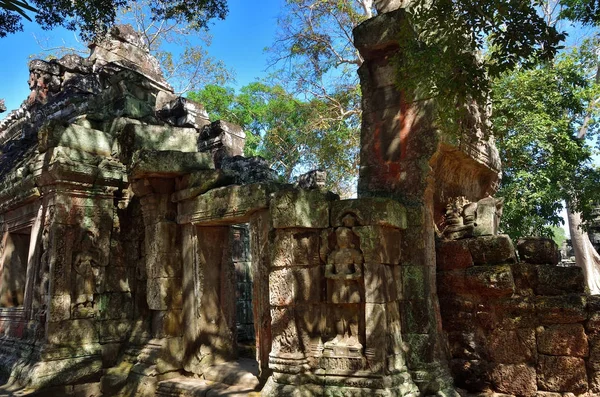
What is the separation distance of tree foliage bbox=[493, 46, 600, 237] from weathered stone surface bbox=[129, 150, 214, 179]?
22.9 feet

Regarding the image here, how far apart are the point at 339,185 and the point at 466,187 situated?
562 inches

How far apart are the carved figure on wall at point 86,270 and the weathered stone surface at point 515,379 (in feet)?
18.4

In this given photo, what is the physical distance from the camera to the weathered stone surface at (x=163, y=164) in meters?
6.48

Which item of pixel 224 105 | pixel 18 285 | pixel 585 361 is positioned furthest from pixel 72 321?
pixel 224 105

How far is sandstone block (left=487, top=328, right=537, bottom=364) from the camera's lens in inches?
201

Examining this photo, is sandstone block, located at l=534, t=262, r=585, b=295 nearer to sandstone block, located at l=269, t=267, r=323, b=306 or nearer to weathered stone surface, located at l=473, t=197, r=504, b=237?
weathered stone surface, located at l=473, t=197, r=504, b=237

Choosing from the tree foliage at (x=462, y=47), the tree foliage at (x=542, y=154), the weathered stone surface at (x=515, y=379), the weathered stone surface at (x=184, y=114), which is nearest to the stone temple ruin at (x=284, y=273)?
the weathered stone surface at (x=515, y=379)

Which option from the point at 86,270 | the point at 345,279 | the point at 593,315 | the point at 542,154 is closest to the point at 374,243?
the point at 345,279

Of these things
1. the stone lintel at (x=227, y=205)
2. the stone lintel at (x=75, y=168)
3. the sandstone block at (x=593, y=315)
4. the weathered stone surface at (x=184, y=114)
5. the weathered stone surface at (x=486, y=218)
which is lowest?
the sandstone block at (x=593, y=315)

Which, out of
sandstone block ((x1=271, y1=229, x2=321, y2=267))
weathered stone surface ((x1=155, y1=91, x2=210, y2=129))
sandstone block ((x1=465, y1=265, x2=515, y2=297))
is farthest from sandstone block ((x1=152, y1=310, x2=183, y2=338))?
weathered stone surface ((x1=155, y1=91, x2=210, y2=129))

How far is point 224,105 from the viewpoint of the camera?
24.8 m

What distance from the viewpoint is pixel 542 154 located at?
11.3 metres

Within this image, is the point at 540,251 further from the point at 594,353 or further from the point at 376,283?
the point at 376,283

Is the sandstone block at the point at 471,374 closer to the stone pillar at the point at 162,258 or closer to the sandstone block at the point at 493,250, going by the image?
the sandstone block at the point at 493,250
